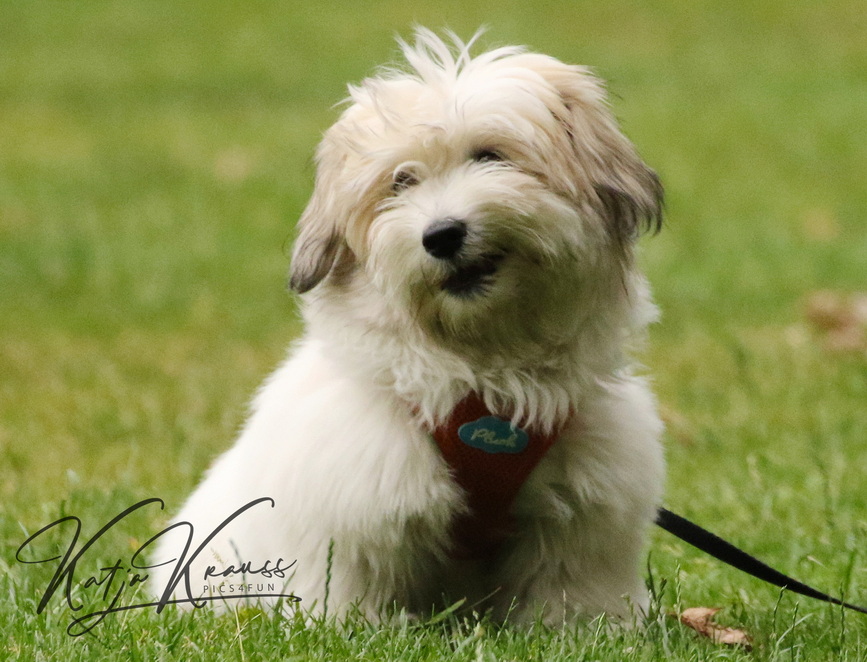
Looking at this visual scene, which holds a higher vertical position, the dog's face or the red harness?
the dog's face

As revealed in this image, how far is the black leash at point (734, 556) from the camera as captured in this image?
11.5ft

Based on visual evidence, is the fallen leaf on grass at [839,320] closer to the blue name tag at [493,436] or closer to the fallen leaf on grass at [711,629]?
the fallen leaf on grass at [711,629]

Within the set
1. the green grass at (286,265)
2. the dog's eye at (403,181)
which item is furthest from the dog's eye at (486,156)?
the green grass at (286,265)

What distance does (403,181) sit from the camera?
3.25 m

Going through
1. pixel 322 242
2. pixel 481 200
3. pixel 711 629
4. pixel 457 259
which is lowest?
pixel 711 629

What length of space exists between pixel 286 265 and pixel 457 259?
6132mm

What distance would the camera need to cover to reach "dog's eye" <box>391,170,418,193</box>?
324 centimetres

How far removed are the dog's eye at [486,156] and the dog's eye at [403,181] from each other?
0.15 meters

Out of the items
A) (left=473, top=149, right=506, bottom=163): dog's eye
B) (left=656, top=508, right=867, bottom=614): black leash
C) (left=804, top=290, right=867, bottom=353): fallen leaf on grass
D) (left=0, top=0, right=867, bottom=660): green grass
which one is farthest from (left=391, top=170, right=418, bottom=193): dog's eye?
(left=804, top=290, right=867, bottom=353): fallen leaf on grass

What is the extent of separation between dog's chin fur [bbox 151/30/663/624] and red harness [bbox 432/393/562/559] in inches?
1.2

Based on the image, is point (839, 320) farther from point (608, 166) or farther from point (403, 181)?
point (403, 181)

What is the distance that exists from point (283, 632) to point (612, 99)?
151cm

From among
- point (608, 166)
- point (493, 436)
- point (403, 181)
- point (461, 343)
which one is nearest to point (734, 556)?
point (493, 436)

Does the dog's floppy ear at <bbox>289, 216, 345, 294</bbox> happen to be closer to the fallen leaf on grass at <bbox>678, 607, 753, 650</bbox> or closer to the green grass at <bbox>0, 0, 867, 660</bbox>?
the green grass at <bbox>0, 0, 867, 660</bbox>
